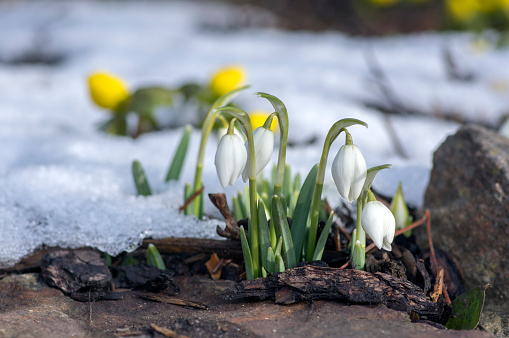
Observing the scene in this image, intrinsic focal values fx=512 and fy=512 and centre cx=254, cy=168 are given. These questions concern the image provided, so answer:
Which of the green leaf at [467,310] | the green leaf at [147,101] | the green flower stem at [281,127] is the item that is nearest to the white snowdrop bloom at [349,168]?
the green flower stem at [281,127]

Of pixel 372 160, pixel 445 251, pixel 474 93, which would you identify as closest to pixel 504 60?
pixel 474 93

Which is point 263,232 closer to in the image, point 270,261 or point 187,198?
point 270,261

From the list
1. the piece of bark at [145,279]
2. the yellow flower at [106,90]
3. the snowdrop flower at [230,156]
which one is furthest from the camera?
the yellow flower at [106,90]

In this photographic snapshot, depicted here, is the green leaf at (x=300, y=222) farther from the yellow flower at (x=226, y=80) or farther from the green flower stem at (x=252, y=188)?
the yellow flower at (x=226, y=80)

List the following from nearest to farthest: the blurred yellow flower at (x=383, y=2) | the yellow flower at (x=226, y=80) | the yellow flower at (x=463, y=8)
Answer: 1. the yellow flower at (x=226, y=80)
2. the yellow flower at (x=463, y=8)
3. the blurred yellow flower at (x=383, y=2)

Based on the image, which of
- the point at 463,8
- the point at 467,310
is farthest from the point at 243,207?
the point at 463,8

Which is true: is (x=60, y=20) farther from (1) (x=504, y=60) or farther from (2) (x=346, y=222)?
(2) (x=346, y=222)
